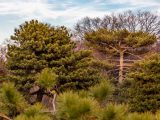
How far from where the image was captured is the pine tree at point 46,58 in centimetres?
1169

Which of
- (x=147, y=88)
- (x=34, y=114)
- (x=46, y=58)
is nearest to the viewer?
(x=34, y=114)

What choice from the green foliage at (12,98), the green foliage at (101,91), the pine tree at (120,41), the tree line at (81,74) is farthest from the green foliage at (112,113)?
the pine tree at (120,41)

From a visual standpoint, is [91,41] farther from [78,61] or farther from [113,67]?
[78,61]

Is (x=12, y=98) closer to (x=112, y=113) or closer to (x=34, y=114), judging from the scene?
(x=34, y=114)

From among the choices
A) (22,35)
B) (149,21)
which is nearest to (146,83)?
(22,35)

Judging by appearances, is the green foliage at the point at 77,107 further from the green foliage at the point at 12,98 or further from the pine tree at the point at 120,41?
the pine tree at the point at 120,41

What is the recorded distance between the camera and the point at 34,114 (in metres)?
3.55

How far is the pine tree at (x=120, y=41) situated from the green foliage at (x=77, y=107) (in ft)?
47.5

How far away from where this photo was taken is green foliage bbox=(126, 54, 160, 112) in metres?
10.8

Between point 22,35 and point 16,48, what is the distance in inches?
16.3

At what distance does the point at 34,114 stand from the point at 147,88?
781 cm

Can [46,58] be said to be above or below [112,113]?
above

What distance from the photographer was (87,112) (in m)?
3.36

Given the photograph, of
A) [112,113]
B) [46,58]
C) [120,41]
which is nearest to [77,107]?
[112,113]
